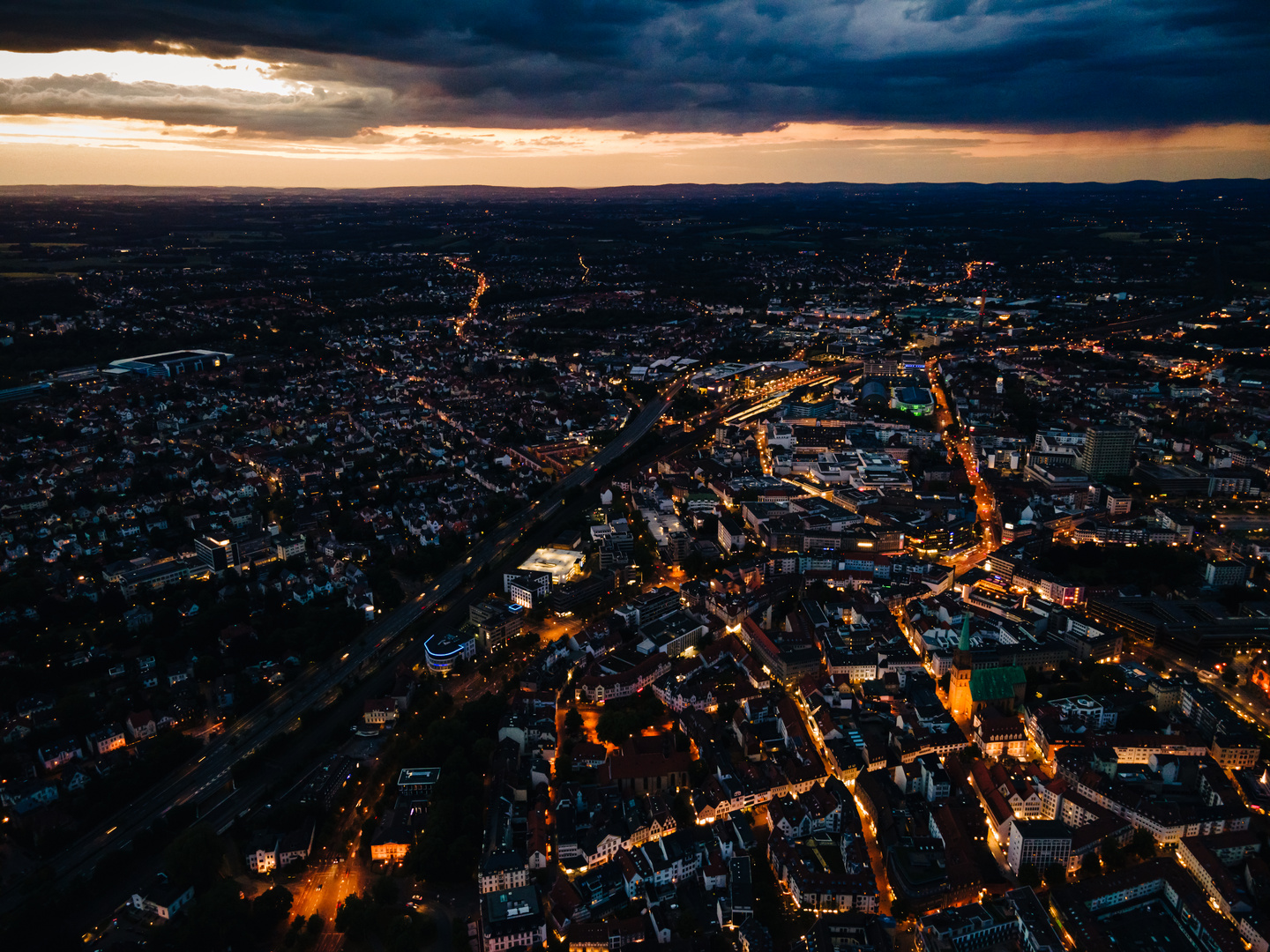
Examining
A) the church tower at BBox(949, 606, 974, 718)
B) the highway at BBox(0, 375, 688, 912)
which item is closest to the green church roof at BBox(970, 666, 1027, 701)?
the church tower at BBox(949, 606, 974, 718)

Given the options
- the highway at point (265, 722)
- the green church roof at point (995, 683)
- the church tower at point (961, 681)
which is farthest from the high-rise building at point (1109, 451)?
the highway at point (265, 722)

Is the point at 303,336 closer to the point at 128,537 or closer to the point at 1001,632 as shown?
the point at 128,537

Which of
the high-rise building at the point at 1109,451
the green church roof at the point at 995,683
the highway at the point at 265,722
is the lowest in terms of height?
the highway at the point at 265,722

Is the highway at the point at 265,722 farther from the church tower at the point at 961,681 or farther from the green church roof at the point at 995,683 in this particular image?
the green church roof at the point at 995,683

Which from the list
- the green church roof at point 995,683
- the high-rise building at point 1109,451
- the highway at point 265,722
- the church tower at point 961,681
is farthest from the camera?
the high-rise building at point 1109,451

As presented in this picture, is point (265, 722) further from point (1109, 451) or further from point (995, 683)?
point (1109, 451)

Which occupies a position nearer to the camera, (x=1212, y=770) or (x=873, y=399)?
(x=1212, y=770)

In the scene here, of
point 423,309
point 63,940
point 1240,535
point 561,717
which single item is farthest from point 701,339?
point 63,940
